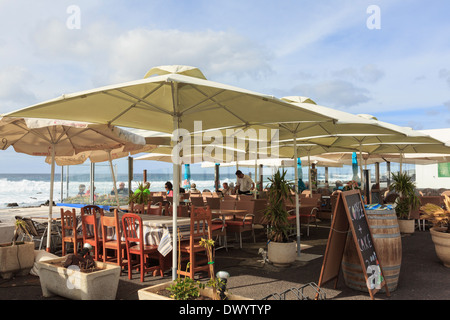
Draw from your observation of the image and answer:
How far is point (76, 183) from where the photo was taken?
12.1 meters

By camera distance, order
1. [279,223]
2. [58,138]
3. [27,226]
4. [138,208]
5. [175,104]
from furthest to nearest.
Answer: [138,208] < [58,138] < [27,226] < [279,223] < [175,104]

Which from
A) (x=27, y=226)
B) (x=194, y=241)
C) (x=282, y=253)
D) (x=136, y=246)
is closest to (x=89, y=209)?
(x=27, y=226)

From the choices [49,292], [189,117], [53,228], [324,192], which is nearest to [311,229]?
[324,192]

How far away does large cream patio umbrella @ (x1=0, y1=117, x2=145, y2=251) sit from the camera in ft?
20.0

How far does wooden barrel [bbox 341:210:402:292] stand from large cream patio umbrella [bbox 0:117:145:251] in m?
4.04

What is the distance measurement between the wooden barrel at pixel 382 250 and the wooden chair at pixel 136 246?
2.55m

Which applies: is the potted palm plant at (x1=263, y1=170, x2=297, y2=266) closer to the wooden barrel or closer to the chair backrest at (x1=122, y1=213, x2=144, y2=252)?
the wooden barrel

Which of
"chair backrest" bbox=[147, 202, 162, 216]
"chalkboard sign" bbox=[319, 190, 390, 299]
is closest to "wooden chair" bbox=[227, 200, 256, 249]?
"chair backrest" bbox=[147, 202, 162, 216]

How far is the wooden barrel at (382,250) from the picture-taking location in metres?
4.33

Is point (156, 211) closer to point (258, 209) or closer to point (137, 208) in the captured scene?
point (137, 208)

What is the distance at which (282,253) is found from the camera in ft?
18.7

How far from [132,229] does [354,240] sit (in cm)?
298

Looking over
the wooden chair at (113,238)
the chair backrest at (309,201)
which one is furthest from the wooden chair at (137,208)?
the chair backrest at (309,201)
